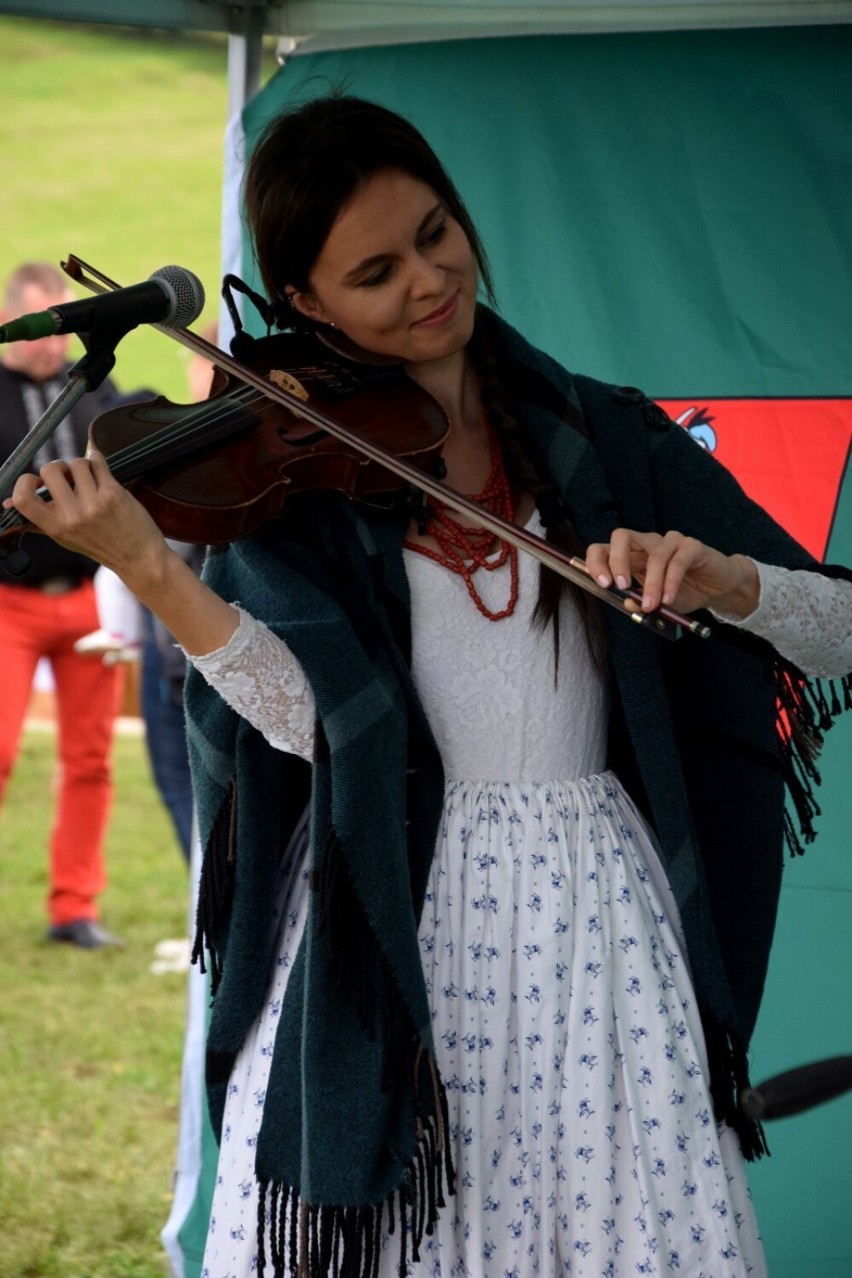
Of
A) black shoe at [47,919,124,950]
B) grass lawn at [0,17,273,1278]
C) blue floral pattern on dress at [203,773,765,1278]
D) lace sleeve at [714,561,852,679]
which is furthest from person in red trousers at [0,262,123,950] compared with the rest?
lace sleeve at [714,561,852,679]

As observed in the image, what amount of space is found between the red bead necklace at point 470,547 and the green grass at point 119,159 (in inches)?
468

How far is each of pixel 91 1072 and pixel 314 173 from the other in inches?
113

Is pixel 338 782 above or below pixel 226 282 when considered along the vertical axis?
below

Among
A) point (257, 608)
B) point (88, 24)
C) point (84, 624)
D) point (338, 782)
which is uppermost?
point (88, 24)

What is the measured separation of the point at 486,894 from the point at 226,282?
0.83 meters

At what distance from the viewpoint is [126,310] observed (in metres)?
1.40

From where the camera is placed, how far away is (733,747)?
177 centimetres

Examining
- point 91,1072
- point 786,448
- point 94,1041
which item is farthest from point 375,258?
point 94,1041

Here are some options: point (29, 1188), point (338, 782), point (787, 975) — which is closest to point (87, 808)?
point (29, 1188)

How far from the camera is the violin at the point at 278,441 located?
60.4 inches

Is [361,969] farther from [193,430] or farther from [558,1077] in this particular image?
[193,430]

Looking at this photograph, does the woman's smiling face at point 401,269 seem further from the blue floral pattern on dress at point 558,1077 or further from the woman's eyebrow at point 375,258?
the blue floral pattern on dress at point 558,1077

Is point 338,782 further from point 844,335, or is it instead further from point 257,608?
point 844,335

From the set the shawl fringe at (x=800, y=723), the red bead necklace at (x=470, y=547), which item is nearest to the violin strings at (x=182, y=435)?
the red bead necklace at (x=470, y=547)
